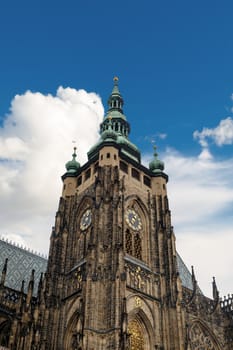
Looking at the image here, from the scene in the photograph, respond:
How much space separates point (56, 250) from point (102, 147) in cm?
1035

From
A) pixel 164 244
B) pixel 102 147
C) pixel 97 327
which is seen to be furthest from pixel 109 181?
pixel 97 327

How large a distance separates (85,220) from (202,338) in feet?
48.8

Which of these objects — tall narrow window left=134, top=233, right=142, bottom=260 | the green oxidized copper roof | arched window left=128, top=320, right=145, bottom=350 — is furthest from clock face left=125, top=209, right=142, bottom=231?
arched window left=128, top=320, right=145, bottom=350

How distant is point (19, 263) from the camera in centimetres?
4709

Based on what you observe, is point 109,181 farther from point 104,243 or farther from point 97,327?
point 97,327

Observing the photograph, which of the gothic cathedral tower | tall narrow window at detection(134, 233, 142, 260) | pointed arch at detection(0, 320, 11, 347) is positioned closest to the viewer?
the gothic cathedral tower

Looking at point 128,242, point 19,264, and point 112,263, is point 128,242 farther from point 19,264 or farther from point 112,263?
point 19,264

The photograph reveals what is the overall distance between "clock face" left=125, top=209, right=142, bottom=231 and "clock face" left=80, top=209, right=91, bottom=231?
3441mm

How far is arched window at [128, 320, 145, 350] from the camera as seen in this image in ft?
116

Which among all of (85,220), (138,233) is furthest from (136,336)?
(85,220)

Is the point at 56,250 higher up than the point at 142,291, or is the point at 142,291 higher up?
the point at 56,250

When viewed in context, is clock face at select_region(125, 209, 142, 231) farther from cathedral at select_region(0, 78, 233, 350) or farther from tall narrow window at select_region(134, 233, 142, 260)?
tall narrow window at select_region(134, 233, 142, 260)

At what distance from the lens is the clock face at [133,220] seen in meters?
41.9

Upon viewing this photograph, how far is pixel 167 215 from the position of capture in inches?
1742
